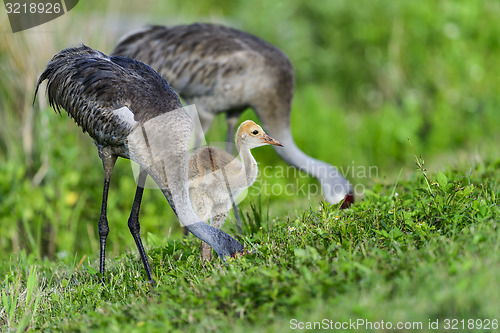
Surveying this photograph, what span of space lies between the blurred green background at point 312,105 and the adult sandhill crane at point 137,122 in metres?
1.26

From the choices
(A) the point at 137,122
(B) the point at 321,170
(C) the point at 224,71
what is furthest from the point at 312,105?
(A) the point at 137,122

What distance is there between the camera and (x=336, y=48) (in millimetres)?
10789

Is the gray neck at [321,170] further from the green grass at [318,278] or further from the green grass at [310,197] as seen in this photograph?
the green grass at [318,278]

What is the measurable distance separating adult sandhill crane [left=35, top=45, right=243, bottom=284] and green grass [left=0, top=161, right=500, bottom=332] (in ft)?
0.93

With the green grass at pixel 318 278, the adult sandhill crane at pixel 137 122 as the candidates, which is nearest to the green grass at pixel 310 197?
the green grass at pixel 318 278

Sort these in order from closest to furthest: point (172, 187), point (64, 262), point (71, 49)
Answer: point (172, 187) < point (71, 49) < point (64, 262)

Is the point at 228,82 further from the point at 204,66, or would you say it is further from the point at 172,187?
the point at 172,187

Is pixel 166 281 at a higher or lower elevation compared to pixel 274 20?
lower

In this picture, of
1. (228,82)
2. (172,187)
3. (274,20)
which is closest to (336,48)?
(274,20)

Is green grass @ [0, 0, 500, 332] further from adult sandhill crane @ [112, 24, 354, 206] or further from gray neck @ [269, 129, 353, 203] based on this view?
adult sandhill crane @ [112, 24, 354, 206]

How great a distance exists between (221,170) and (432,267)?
6.17 feet

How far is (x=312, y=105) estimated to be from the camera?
8.79 m

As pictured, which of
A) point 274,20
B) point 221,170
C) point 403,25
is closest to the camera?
point 221,170

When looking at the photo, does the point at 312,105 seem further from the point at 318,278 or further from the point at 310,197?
the point at 318,278
